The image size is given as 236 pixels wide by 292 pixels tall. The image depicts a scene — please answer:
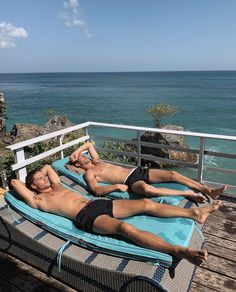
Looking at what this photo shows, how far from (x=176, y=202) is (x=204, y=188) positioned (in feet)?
1.42

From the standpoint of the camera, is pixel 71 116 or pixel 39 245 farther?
pixel 71 116

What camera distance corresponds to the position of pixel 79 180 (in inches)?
154

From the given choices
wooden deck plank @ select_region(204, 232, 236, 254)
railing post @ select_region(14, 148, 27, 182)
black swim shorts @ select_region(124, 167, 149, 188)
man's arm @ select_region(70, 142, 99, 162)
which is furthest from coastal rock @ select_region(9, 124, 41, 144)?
wooden deck plank @ select_region(204, 232, 236, 254)

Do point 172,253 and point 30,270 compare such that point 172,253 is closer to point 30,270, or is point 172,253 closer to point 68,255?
point 68,255

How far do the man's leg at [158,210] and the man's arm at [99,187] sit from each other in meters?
0.49

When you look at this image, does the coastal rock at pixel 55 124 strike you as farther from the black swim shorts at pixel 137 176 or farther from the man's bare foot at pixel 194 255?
the man's bare foot at pixel 194 255

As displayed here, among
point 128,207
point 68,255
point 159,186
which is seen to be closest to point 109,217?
point 128,207

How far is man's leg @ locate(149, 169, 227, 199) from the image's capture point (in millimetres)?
3419

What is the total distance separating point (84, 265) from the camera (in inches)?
93.0

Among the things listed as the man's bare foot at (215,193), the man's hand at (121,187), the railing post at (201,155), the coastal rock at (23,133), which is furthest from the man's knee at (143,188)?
the coastal rock at (23,133)

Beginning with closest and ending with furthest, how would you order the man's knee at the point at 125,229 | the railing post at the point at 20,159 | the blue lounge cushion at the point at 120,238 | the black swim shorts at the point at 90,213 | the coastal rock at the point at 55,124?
the blue lounge cushion at the point at 120,238
the man's knee at the point at 125,229
the black swim shorts at the point at 90,213
the railing post at the point at 20,159
the coastal rock at the point at 55,124

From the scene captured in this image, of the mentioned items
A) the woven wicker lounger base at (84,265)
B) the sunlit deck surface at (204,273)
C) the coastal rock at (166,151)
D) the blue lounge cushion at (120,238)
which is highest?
the blue lounge cushion at (120,238)

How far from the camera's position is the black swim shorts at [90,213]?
2.77 meters

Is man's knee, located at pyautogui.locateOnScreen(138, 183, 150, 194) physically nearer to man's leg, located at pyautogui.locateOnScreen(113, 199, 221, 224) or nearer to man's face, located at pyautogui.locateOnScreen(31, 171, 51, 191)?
man's leg, located at pyautogui.locateOnScreen(113, 199, 221, 224)
